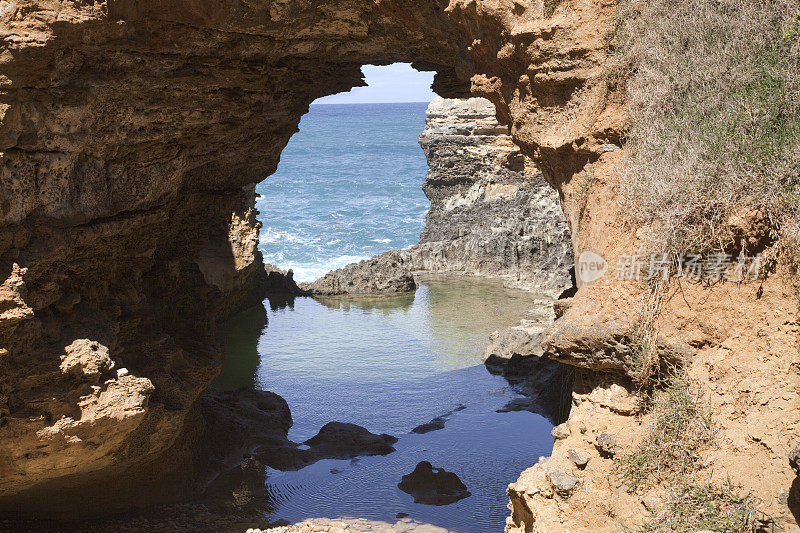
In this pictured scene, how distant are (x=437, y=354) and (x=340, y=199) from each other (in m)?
48.8

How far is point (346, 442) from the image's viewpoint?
43.6 ft

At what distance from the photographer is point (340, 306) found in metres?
24.0

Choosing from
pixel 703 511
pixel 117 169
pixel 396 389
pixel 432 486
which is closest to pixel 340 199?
pixel 396 389

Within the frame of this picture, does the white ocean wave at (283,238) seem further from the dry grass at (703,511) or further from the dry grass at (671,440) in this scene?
the dry grass at (703,511)

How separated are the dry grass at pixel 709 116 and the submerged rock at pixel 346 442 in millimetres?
7844

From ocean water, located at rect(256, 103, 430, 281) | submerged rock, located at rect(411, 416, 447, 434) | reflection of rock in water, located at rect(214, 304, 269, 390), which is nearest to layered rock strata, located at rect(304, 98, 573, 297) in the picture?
reflection of rock in water, located at rect(214, 304, 269, 390)

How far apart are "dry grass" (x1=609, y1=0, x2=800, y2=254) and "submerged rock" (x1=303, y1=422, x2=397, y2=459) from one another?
25.7ft

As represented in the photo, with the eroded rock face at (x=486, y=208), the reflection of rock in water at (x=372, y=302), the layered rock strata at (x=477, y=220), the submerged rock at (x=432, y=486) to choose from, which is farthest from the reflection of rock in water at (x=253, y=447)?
the eroded rock face at (x=486, y=208)

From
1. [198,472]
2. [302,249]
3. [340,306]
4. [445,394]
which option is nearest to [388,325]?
[340,306]

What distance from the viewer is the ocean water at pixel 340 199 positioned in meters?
44.9

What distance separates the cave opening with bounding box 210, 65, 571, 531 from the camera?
12094 millimetres

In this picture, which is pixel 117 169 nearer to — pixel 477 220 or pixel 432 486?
pixel 432 486

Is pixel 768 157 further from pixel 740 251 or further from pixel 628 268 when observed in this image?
pixel 628 268

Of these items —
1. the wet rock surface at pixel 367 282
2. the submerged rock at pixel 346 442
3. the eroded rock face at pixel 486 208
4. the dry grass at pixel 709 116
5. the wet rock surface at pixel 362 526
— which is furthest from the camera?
the eroded rock face at pixel 486 208
